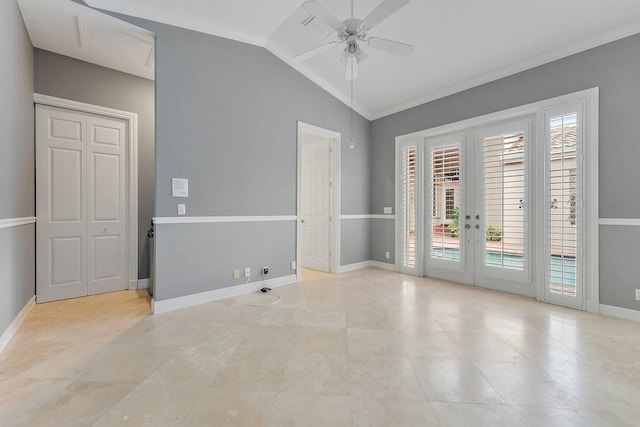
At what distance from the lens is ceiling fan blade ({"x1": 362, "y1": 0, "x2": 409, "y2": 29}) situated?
7.01 feet

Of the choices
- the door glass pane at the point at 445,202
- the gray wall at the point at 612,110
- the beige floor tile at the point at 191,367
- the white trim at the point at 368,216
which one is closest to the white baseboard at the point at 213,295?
the beige floor tile at the point at 191,367

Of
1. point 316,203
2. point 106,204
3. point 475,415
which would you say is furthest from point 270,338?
point 316,203

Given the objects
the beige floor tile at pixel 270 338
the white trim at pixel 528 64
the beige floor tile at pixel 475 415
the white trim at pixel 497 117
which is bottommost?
the beige floor tile at pixel 475 415

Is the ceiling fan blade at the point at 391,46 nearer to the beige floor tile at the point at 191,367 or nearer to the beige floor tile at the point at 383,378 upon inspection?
the beige floor tile at the point at 383,378

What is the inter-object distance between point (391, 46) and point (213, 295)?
3.46 meters

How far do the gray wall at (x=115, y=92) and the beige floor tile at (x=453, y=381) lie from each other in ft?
13.1

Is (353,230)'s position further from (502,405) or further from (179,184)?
(502,405)

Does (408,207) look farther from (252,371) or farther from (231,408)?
(231,408)

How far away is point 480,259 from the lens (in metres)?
4.20

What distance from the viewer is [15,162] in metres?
2.68

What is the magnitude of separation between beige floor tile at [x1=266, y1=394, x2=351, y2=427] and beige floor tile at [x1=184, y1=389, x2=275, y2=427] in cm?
7

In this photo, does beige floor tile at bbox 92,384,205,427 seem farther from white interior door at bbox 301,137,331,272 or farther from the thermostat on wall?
white interior door at bbox 301,137,331,272

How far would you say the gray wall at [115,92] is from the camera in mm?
3420

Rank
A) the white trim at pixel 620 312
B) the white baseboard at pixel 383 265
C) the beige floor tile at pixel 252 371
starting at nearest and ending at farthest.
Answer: the beige floor tile at pixel 252 371 < the white trim at pixel 620 312 < the white baseboard at pixel 383 265
